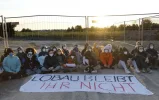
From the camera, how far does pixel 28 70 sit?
9680mm

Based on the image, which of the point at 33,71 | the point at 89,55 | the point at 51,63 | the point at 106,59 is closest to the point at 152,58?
the point at 106,59

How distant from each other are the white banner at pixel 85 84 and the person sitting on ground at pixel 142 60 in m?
1.13

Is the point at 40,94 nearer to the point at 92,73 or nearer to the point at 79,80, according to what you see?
the point at 79,80

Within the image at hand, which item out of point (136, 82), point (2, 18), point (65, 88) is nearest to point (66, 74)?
point (65, 88)

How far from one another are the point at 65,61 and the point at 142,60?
2854 mm

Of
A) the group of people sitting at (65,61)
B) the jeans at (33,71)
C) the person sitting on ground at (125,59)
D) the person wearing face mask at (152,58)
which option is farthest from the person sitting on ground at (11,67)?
the person wearing face mask at (152,58)

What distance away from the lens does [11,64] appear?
9.34 metres

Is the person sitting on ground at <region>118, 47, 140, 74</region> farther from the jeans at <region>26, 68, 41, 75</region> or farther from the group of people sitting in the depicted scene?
the jeans at <region>26, 68, 41, 75</region>

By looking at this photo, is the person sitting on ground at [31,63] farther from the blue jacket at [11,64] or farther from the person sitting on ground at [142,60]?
the person sitting on ground at [142,60]

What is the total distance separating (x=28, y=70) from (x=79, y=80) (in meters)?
2.08

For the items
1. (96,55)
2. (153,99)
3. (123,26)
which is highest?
(123,26)

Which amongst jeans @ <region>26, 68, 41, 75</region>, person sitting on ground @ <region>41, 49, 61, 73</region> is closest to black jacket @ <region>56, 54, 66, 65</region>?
person sitting on ground @ <region>41, 49, 61, 73</region>

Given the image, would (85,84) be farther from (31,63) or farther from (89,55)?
(31,63)

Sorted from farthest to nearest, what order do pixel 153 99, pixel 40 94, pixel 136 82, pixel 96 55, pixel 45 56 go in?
pixel 96 55 → pixel 45 56 → pixel 136 82 → pixel 40 94 → pixel 153 99
